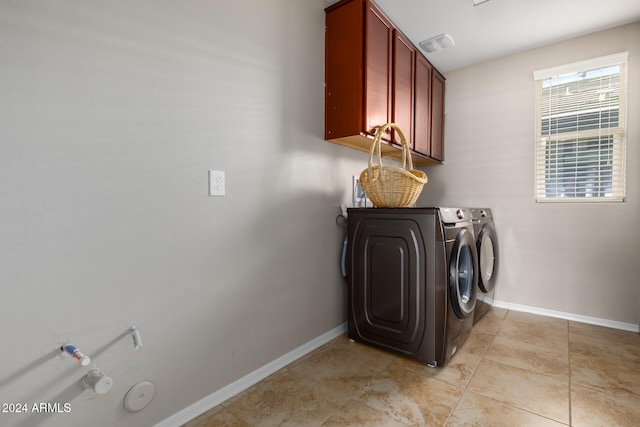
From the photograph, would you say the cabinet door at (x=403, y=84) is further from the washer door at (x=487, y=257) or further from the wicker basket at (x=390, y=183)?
the washer door at (x=487, y=257)

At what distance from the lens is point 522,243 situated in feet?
8.73

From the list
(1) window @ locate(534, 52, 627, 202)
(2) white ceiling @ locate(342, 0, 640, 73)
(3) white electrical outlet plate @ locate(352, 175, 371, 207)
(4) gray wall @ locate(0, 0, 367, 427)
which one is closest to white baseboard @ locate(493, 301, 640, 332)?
(1) window @ locate(534, 52, 627, 202)

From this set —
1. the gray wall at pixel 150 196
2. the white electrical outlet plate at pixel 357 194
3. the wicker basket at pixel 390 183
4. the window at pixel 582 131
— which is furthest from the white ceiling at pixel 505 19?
the white electrical outlet plate at pixel 357 194

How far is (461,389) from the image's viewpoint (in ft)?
4.94

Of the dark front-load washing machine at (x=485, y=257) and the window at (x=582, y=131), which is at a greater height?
the window at (x=582, y=131)

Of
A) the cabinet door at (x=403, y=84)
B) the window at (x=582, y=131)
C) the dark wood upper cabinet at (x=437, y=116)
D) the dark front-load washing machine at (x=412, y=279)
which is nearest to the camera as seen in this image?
the dark front-load washing machine at (x=412, y=279)

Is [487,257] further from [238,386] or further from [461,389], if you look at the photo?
[238,386]

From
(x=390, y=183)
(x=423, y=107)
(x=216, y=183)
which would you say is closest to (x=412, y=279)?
(x=390, y=183)

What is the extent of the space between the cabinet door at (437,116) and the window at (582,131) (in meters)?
0.77

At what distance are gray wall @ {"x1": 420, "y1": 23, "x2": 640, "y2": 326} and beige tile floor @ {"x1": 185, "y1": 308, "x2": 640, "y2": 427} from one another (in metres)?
0.48

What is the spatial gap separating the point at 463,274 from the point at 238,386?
1490 mm

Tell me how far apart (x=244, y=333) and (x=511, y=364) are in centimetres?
153

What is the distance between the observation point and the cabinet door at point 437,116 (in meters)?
2.79

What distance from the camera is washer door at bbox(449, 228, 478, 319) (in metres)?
1.74
